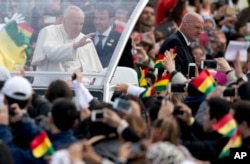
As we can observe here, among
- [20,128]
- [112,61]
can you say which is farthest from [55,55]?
[20,128]

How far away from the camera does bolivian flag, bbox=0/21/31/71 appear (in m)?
19.3

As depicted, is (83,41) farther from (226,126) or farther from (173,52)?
(226,126)

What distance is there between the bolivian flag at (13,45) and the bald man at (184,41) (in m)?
1.69

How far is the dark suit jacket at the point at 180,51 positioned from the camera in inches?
762

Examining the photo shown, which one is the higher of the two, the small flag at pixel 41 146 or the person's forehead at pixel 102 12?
the person's forehead at pixel 102 12

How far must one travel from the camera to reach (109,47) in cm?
1955

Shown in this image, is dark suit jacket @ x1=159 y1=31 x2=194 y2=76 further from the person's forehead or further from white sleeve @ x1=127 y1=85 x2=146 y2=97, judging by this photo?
white sleeve @ x1=127 y1=85 x2=146 y2=97

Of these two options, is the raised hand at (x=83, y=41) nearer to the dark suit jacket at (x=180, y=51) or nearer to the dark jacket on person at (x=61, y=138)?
the dark suit jacket at (x=180, y=51)

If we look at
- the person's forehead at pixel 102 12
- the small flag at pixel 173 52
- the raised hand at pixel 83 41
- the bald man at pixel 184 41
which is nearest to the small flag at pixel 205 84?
the small flag at pixel 173 52

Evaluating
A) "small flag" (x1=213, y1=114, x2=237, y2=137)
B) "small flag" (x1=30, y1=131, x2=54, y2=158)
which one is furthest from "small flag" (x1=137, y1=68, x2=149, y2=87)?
"small flag" (x1=30, y1=131, x2=54, y2=158)

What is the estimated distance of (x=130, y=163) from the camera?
509 inches

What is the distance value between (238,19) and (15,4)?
9.70 meters

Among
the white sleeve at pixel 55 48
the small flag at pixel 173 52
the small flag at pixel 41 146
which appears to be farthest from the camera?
the white sleeve at pixel 55 48

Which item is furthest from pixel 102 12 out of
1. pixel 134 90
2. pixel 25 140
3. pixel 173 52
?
pixel 25 140
